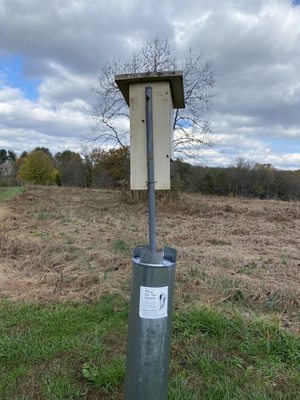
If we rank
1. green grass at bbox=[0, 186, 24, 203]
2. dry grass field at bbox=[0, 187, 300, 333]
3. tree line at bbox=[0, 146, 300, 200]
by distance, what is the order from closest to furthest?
dry grass field at bbox=[0, 187, 300, 333] → green grass at bbox=[0, 186, 24, 203] → tree line at bbox=[0, 146, 300, 200]

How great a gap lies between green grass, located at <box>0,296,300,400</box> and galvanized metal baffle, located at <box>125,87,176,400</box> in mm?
494

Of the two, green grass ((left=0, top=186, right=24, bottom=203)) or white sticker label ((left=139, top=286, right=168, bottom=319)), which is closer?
white sticker label ((left=139, top=286, right=168, bottom=319))

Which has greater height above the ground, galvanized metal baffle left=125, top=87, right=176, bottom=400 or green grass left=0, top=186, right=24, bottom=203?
green grass left=0, top=186, right=24, bottom=203

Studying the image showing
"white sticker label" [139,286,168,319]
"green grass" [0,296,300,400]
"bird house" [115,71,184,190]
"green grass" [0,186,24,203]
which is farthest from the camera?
"green grass" [0,186,24,203]

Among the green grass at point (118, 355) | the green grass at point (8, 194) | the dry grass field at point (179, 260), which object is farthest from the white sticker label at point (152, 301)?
the green grass at point (8, 194)

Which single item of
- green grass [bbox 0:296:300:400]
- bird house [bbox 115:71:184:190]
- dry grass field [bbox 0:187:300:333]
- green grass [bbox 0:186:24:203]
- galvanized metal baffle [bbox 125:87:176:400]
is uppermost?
bird house [bbox 115:71:184:190]

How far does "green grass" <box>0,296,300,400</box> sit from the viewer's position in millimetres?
2592

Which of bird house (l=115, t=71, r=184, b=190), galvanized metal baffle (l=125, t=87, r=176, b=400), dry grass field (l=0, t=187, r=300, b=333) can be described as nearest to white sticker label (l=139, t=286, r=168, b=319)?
galvanized metal baffle (l=125, t=87, r=176, b=400)

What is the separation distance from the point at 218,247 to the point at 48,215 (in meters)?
6.56

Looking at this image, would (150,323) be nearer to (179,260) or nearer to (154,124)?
(154,124)

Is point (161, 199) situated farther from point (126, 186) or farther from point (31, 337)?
point (31, 337)

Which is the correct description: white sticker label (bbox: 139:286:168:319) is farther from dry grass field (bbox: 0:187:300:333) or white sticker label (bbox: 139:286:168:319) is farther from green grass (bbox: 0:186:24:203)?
green grass (bbox: 0:186:24:203)

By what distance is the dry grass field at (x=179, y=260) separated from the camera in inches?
165

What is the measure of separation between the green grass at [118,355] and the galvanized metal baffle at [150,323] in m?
0.49
